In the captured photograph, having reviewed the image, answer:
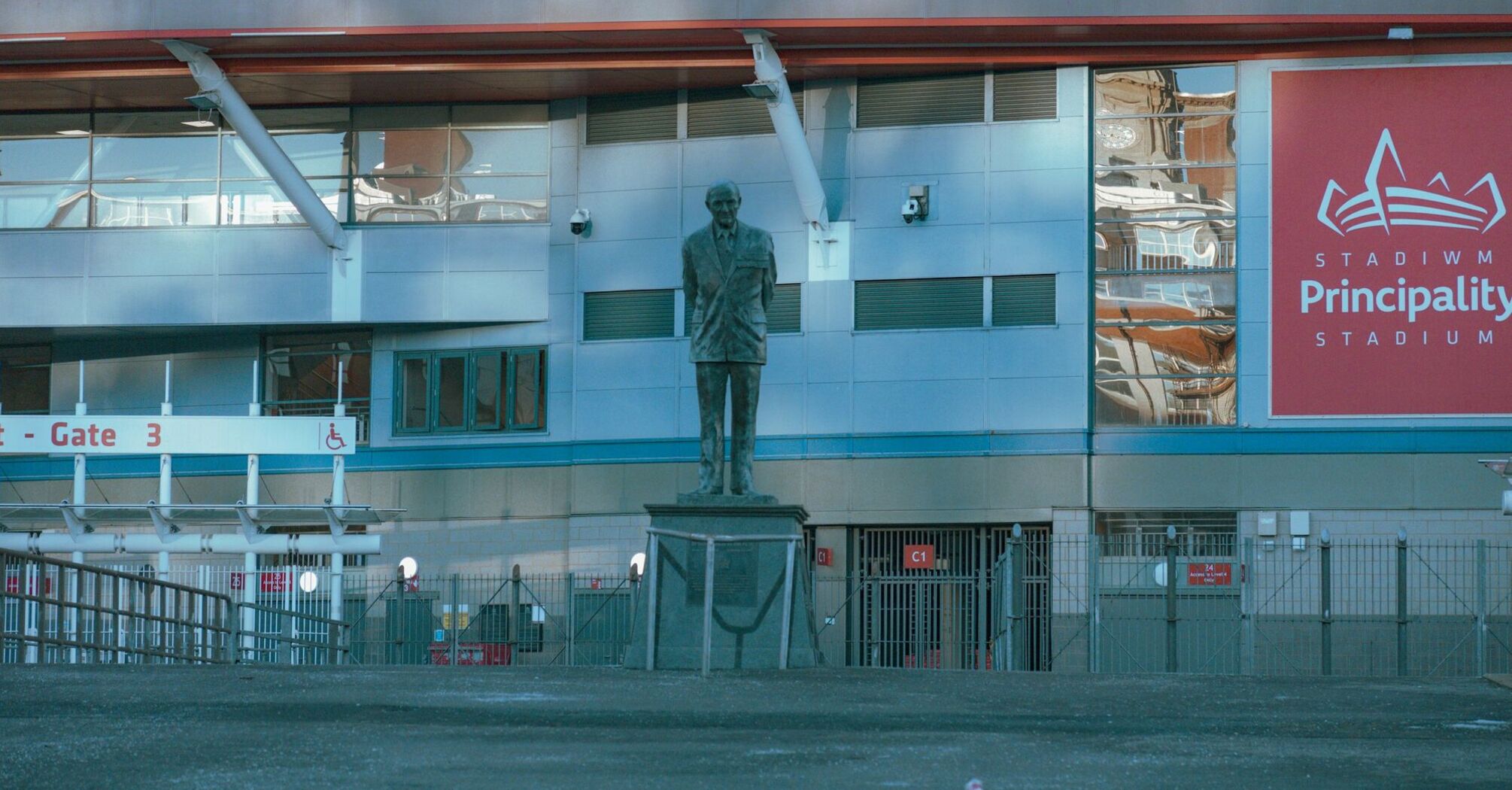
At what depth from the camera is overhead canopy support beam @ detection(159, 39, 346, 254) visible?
35.2 metres

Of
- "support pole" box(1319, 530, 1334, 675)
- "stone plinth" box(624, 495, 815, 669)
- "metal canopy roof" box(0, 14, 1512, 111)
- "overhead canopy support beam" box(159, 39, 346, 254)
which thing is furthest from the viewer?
"overhead canopy support beam" box(159, 39, 346, 254)

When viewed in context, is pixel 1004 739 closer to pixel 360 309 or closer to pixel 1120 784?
pixel 1120 784

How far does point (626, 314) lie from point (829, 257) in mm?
3929

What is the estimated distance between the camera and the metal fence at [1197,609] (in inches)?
1224

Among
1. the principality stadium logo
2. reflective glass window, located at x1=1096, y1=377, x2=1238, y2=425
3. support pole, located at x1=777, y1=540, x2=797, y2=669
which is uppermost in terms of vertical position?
the principality stadium logo

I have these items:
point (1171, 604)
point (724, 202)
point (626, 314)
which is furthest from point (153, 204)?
point (724, 202)

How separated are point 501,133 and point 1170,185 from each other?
12.3m

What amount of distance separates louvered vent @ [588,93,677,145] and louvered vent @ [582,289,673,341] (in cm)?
283

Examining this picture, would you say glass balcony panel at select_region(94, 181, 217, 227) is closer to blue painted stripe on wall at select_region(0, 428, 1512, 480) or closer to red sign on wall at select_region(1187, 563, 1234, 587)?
blue painted stripe on wall at select_region(0, 428, 1512, 480)

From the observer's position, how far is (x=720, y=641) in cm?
1639

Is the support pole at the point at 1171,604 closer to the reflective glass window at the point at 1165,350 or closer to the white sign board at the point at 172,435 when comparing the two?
the reflective glass window at the point at 1165,350

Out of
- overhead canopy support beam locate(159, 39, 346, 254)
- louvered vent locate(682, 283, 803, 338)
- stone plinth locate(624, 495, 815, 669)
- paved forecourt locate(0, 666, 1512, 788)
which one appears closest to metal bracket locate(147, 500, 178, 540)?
overhead canopy support beam locate(159, 39, 346, 254)

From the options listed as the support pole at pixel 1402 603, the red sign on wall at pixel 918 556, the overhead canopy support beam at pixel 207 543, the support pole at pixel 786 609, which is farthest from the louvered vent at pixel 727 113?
the support pole at pixel 786 609

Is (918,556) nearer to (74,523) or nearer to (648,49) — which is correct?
(648,49)
